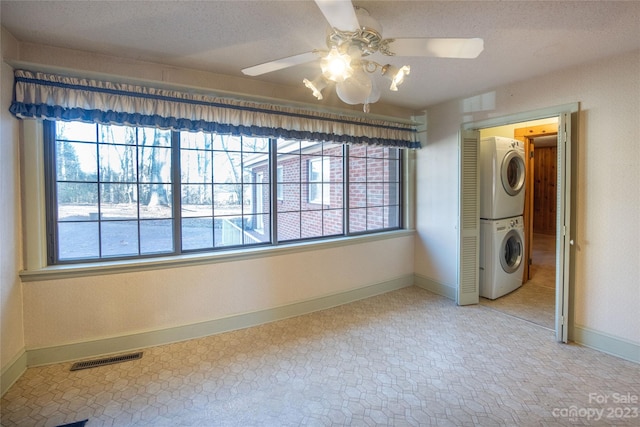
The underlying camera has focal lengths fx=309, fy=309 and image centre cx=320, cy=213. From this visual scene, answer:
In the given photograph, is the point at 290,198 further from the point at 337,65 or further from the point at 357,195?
the point at 337,65

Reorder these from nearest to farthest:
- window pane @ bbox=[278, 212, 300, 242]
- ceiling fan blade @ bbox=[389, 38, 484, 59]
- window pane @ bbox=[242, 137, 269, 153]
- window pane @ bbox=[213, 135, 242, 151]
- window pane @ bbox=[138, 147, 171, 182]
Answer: ceiling fan blade @ bbox=[389, 38, 484, 59]
window pane @ bbox=[138, 147, 171, 182]
window pane @ bbox=[213, 135, 242, 151]
window pane @ bbox=[242, 137, 269, 153]
window pane @ bbox=[278, 212, 300, 242]

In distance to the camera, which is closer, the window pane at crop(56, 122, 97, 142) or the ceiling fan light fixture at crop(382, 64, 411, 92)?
the ceiling fan light fixture at crop(382, 64, 411, 92)

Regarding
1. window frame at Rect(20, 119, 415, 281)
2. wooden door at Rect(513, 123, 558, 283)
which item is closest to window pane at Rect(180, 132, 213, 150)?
window frame at Rect(20, 119, 415, 281)

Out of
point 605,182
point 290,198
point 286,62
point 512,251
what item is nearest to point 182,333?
point 290,198

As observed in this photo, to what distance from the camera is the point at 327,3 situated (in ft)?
3.94

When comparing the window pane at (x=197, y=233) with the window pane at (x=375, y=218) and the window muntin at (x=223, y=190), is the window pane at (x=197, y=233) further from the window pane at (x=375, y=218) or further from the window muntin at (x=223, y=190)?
the window pane at (x=375, y=218)

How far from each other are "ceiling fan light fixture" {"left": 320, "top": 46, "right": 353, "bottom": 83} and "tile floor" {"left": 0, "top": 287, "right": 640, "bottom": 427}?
1.92 m

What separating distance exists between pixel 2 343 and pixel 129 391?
2.85 ft

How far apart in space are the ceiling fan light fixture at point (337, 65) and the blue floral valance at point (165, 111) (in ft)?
4.64

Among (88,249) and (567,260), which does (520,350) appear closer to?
(567,260)

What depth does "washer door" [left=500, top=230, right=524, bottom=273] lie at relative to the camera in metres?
3.80

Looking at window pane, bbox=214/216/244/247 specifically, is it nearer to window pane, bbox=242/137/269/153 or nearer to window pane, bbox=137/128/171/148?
window pane, bbox=242/137/269/153

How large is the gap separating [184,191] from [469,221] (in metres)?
2.99

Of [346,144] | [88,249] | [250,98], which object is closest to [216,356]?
[88,249]
